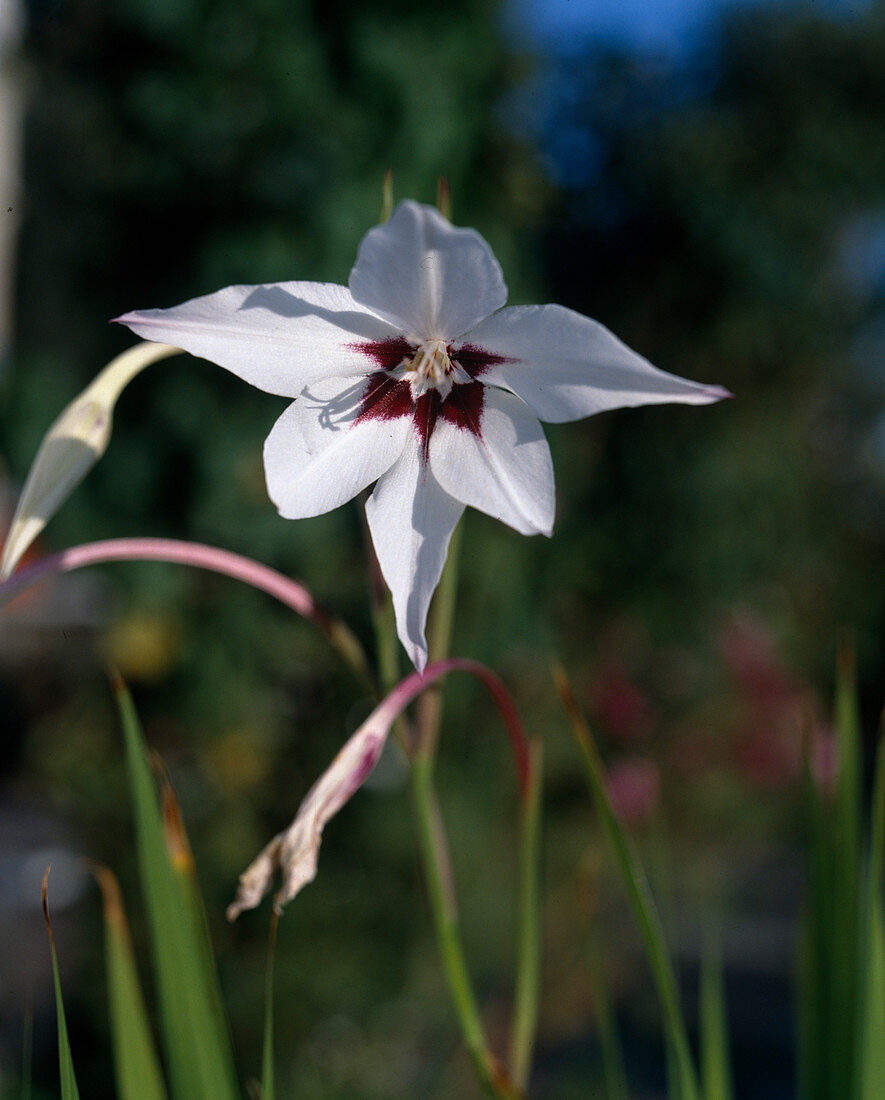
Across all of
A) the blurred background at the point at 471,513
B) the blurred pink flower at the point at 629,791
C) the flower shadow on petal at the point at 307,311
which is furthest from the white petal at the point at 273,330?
the blurred pink flower at the point at 629,791

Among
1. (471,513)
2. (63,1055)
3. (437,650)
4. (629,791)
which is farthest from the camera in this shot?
(629,791)

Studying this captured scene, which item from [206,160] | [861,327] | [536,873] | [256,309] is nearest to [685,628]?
[861,327]

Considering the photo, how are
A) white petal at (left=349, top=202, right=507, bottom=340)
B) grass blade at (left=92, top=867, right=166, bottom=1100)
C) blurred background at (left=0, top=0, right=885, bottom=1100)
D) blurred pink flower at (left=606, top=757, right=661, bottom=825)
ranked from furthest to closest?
blurred pink flower at (left=606, top=757, right=661, bottom=825) < blurred background at (left=0, top=0, right=885, bottom=1100) < grass blade at (left=92, top=867, right=166, bottom=1100) < white petal at (left=349, top=202, right=507, bottom=340)

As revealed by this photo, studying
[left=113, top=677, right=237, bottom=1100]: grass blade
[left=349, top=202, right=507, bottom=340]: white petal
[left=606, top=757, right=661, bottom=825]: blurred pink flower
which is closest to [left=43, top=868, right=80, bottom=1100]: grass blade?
[left=113, top=677, right=237, bottom=1100]: grass blade

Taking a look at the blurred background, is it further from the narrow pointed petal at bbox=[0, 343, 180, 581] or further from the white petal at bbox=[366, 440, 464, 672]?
the white petal at bbox=[366, 440, 464, 672]

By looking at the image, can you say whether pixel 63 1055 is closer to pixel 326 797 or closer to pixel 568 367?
pixel 326 797

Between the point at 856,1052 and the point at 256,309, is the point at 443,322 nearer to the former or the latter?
the point at 256,309

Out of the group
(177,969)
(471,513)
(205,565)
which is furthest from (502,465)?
(471,513)
